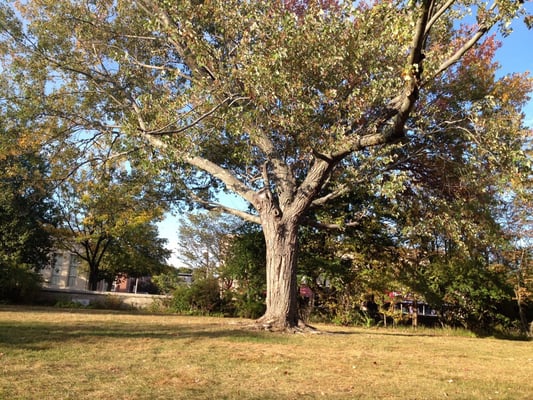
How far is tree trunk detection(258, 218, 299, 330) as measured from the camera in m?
10.8

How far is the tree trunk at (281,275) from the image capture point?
35.3 feet

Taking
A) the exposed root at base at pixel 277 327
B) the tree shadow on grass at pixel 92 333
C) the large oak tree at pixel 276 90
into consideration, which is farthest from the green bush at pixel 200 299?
the exposed root at base at pixel 277 327

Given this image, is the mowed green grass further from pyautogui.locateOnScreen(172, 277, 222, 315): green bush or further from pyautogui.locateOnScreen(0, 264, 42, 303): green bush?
pyautogui.locateOnScreen(0, 264, 42, 303): green bush

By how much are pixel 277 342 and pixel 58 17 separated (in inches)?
398

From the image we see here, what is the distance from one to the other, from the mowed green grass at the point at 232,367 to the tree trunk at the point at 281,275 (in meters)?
1.43

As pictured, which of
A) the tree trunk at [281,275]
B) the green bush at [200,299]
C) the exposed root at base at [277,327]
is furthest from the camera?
the green bush at [200,299]

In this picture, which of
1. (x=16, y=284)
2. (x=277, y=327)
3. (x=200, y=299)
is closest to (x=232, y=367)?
(x=277, y=327)

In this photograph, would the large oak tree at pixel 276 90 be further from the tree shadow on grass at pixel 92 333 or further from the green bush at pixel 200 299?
the green bush at pixel 200 299

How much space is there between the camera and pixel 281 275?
10898 mm

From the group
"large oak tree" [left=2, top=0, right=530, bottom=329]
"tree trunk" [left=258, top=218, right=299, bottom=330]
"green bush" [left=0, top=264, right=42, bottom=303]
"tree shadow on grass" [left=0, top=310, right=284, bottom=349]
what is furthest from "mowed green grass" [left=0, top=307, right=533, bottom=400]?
"green bush" [left=0, top=264, right=42, bottom=303]

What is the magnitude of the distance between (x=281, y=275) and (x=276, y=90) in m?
4.63

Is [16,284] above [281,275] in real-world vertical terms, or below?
below

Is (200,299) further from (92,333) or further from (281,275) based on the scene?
(92,333)

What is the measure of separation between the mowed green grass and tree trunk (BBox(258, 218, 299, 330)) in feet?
4.69
